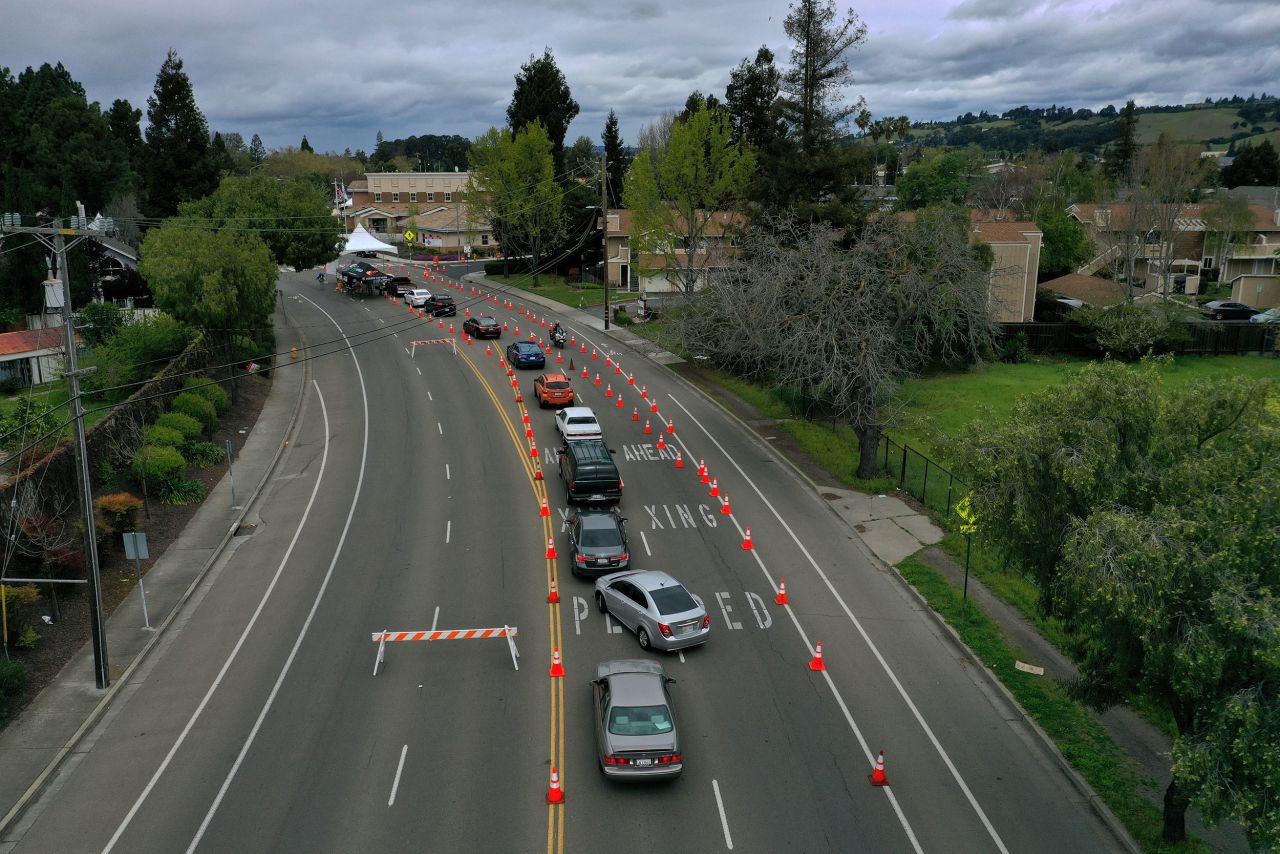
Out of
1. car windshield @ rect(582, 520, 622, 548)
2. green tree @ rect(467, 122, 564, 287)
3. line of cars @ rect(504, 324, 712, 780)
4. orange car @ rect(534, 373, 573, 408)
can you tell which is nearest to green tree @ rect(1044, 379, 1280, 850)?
line of cars @ rect(504, 324, 712, 780)

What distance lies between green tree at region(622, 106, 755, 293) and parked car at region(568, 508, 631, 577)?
32.9m

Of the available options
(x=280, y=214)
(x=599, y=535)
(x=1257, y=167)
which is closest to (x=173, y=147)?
(x=280, y=214)

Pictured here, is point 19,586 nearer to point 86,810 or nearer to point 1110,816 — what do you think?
point 86,810

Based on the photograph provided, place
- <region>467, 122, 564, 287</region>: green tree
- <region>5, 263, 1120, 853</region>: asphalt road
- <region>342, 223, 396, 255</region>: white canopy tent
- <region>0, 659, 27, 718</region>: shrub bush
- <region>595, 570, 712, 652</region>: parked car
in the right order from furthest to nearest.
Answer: <region>467, 122, 564, 287</region>: green tree
<region>342, 223, 396, 255</region>: white canopy tent
<region>595, 570, 712, 652</region>: parked car
<region>0, 659, 27, 718</region>: shrub bush
<region>5, 263, 1120, 853</region>: asphalt road

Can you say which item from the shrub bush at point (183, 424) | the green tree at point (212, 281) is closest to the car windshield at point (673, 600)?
the shrub bush at point (183, 424)

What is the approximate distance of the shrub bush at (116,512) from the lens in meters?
24.1

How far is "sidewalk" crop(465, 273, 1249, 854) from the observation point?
15617 millimetres

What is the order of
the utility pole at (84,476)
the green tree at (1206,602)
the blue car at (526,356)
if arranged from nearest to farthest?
the green tree at (1206,602)
the utility pole at (84,476)
the blue car at (526,356)

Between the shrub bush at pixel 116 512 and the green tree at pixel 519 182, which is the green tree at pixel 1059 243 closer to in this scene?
the green tree at pixel 519 182

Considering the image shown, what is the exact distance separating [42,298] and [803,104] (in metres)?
43.5

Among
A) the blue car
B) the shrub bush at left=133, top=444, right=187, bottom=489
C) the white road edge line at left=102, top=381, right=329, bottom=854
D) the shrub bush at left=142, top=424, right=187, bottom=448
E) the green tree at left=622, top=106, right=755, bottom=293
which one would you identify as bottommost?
the white road edge line at left=102, top=381, right=329, bottom=854

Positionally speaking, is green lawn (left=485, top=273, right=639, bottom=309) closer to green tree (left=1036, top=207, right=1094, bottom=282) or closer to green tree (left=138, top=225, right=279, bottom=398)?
green tree (left=138, top=225, right=279, bottom=398)

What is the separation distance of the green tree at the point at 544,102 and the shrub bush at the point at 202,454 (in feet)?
188

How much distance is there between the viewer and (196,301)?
127 ft
